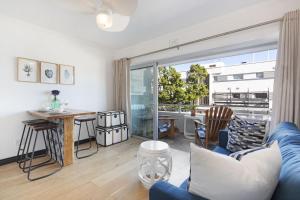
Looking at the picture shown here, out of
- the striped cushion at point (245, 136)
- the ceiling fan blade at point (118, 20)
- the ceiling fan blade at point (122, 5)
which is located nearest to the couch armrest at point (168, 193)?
the striped cushion at point (245, 136)

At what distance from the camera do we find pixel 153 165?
1843 mm

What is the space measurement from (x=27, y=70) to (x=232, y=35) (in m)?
3.46

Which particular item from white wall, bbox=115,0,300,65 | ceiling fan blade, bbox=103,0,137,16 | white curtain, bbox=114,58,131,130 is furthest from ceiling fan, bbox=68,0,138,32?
white curtain, bbox=114,58,131,130

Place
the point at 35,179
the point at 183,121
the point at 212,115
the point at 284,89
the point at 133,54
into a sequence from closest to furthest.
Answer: the point at 284,89 < the point at 35,179 < the point at 212,115 < the point at 133,54 < the point at 183,121

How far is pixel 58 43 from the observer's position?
124 inches

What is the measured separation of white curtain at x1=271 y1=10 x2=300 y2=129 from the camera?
1894mm

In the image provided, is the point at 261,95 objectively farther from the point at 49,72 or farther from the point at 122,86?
the point at 49,72

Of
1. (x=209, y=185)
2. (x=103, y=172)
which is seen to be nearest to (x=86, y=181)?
(x=103, y=172)

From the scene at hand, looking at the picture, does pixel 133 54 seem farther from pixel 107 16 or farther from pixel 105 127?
pixel 107 16

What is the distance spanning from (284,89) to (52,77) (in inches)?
147

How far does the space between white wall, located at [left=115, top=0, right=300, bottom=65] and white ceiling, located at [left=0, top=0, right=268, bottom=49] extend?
0.12 m

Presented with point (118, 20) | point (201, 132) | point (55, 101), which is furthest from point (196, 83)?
point (55, 101)

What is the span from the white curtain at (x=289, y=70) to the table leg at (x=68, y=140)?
2928 mm

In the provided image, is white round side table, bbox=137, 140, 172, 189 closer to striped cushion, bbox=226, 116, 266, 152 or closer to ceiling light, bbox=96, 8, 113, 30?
striped cushion, bbox=226, 116, 266, 152
